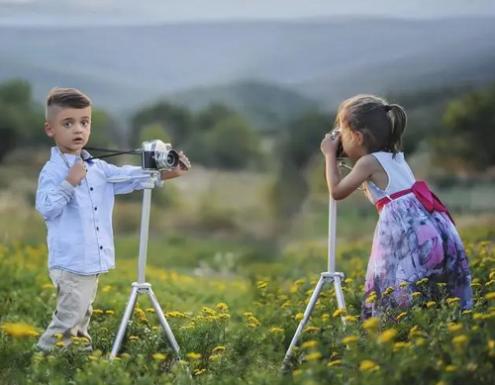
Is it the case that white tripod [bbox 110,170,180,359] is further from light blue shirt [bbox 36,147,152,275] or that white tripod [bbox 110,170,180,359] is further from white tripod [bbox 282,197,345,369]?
white tripod [bbox 282,197,345,369]

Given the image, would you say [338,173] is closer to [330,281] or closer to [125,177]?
[330,281]

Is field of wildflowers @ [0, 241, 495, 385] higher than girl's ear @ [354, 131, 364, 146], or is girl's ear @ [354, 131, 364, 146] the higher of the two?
girl's ear @ [354, 131, 364, 146]

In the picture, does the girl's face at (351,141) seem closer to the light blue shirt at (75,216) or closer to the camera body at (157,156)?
the camera body at (157,156)

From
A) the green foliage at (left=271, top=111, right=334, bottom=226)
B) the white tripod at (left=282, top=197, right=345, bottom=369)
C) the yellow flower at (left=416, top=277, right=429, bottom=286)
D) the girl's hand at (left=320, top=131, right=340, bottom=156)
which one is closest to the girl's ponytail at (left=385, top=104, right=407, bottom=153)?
the girl's hand at (left=320, top=131, right=340, bottom=156)

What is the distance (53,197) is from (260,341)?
119cm

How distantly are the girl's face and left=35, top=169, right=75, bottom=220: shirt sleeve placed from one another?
4.07ft

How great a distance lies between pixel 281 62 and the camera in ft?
29.6

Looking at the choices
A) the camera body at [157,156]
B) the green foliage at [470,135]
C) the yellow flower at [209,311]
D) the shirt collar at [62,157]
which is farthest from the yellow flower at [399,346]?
the green foliage at [470,135]

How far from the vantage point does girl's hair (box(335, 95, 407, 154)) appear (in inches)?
169

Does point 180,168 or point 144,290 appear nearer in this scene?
A: point 144,290

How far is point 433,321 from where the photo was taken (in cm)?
370

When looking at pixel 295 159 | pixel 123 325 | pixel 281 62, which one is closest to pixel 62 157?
pixel 123 325

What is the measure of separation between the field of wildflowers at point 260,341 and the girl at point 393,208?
0.12 metres

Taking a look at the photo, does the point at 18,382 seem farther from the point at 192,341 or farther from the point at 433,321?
the point at 433,321
